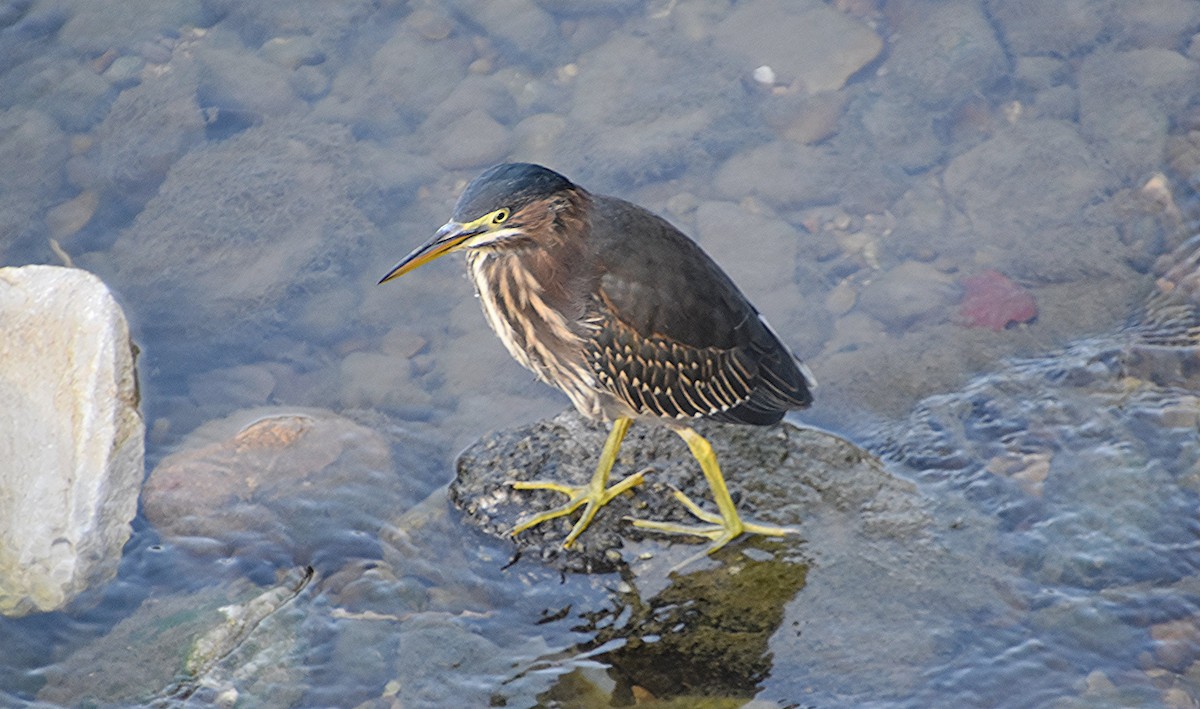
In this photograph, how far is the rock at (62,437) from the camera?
3.98 meters

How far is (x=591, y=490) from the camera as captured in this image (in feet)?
14.0

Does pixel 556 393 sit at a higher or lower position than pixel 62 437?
lower

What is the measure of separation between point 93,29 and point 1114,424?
5.87 m

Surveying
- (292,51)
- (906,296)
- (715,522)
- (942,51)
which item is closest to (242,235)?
(292,51)

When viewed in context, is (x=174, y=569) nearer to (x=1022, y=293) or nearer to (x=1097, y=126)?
(x=1022, y=293)

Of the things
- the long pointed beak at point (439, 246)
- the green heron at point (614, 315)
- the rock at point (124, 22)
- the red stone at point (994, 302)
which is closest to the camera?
the long pointed beak at point (439, 246)

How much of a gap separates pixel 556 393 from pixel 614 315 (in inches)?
60.4

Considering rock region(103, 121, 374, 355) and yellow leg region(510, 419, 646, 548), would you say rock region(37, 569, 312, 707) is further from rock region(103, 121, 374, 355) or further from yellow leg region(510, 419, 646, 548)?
rock region(103, 121, 374, 355)

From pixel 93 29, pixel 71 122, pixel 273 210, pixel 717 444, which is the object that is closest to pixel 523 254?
pixel 717 444

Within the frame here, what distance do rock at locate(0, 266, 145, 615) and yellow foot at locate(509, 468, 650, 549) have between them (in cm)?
146

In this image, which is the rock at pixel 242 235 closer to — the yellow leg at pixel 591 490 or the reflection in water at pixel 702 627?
the yellow leg at pixel 591 490

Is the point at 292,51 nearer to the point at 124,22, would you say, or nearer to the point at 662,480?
the point at 124,22

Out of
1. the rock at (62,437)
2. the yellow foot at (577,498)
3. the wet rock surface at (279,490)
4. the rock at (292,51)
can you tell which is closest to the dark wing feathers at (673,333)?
the yellow foot at (577,498)

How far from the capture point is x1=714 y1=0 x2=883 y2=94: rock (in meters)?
6.80
